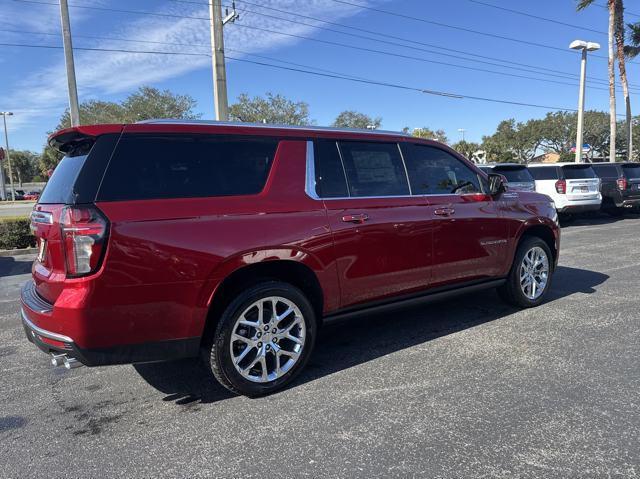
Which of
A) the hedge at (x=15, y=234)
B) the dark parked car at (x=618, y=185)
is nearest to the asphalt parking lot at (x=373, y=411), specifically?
the hedge at (x=15, y=234)

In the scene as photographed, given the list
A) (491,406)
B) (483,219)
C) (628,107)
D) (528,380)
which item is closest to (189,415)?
(491,406)

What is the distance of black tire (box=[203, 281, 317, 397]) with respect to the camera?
3.31 metres

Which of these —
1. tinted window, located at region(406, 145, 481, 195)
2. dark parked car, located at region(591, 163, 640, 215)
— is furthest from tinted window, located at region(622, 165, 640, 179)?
tinted window, located at region(406, 145, 481, 195)

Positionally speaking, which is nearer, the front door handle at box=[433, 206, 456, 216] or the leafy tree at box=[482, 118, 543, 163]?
the front door handle at box=[433, 206, 456, 216]

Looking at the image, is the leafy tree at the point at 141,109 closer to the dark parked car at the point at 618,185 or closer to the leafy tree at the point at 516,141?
the dark parked car at the point at 618,185

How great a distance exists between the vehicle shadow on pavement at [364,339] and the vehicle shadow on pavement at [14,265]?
658 cm

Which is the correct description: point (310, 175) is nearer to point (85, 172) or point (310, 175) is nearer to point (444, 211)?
point (444, 211)

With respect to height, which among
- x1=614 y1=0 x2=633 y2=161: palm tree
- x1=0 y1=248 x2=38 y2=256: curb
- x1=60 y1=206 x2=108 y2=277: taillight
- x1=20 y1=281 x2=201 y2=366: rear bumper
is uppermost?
x1=614 y1=0 x2=633 y2=161: palm tree

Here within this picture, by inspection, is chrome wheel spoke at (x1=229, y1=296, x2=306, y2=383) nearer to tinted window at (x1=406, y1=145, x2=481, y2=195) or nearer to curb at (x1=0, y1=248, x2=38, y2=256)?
tinted window at (x1=406, y1=145, x2=481, y2=195)

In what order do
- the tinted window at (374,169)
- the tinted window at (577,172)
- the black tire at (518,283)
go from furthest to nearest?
the tinted window at (577,172) → the black tire at (518,283) → the tinted window at (374,169)

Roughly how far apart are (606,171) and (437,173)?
530 inches

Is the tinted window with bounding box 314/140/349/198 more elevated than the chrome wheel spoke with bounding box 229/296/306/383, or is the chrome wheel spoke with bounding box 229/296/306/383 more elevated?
the tinted window with bounding box 314/140/349/198

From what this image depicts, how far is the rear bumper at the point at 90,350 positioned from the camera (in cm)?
295

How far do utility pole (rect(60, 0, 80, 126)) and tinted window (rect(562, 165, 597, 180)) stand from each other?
45.6ft
